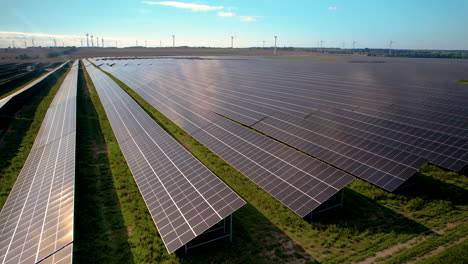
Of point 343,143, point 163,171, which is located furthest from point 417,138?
point 163,171

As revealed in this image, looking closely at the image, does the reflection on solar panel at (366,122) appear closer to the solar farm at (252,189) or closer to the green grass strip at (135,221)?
the solar farm at (252,189)

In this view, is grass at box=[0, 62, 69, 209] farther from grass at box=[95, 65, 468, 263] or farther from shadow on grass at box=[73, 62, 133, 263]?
grass at box=[95, 65, 468, 263]

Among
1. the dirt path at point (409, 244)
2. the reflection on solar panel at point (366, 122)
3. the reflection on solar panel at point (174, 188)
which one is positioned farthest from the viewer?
the reflection on solar panel at point (366, 122)

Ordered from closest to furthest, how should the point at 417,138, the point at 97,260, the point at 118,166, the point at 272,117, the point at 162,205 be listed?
1. the point at 97,260
2. the point at 162,205
3. the point at 417,138
4. the point at 118,166
5. the point at 272,117

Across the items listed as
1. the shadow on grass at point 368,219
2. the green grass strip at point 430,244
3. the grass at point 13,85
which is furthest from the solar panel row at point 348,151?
the grass at point 13,85

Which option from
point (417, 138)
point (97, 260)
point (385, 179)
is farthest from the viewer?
point (417, 138)

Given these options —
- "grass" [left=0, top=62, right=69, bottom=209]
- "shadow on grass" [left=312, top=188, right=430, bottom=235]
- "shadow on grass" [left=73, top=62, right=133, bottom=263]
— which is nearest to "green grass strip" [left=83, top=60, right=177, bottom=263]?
"shadow on grass" [left=73, top=62, right=133, bottom=263]

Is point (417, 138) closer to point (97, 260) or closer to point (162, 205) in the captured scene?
point (162, 205)
